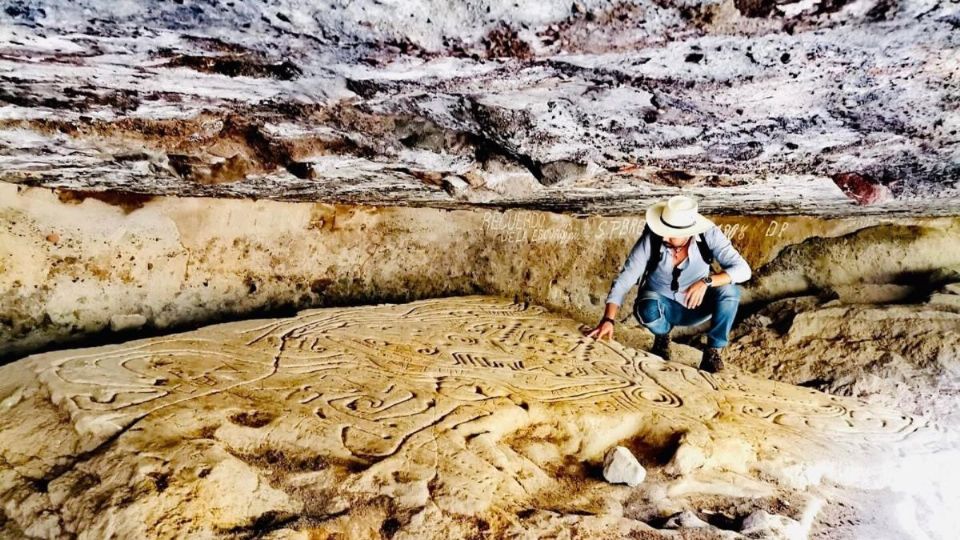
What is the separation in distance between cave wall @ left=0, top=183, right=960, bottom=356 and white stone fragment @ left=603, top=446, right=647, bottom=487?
2.64 m

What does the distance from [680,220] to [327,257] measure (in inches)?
111

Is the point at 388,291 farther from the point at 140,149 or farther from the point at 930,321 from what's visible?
the point at 930,321

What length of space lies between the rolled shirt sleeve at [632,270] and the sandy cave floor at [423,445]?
17.7 inches

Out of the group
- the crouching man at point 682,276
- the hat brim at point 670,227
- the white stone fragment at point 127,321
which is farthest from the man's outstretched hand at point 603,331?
the white stone fragment at point 127,321

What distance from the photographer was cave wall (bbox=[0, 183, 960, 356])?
396 cm

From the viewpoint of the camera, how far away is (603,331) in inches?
166

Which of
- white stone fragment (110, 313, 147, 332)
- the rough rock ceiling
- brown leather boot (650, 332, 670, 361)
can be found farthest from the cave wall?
brown leather boot (650, 332, 670, 361)

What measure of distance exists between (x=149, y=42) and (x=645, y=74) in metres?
1.47

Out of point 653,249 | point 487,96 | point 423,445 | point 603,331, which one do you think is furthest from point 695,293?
point 487,96

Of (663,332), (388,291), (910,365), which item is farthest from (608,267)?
(910,365)

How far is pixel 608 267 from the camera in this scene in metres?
5.78

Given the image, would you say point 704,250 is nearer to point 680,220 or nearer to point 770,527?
point 680,220

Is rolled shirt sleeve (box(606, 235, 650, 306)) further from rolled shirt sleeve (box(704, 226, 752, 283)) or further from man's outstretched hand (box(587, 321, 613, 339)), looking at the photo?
rolled shirt sleeve (box(704, 226, 752, 283))

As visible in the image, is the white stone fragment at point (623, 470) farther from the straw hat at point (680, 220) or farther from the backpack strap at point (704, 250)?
the backpack strap at point (704, 250)
